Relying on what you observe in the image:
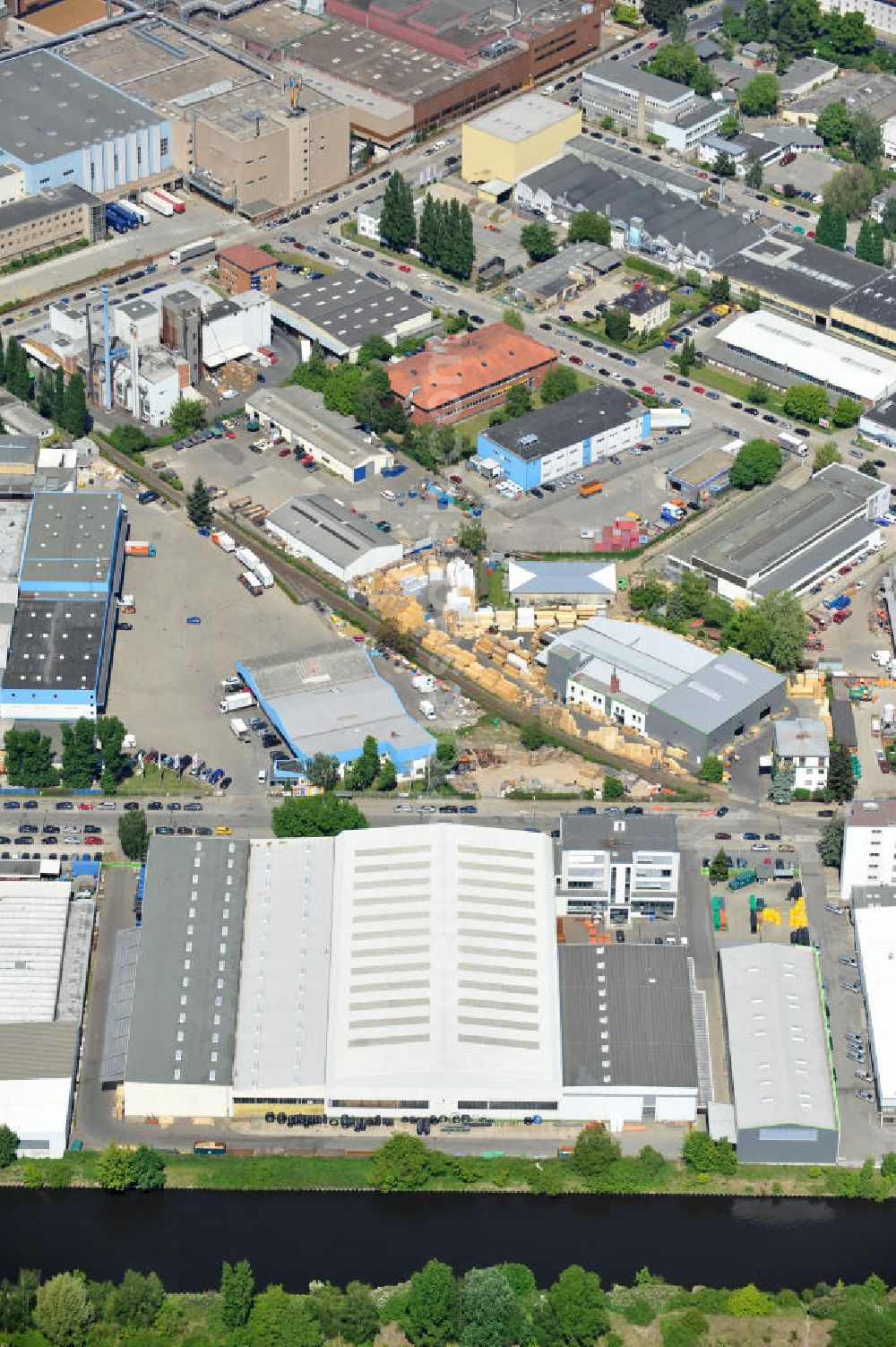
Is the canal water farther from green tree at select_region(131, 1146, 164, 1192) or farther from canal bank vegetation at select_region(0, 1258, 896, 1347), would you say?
canal bank vegetation at select_region(0, 1258, 896, 1347)

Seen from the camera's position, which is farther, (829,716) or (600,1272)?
(829,716)

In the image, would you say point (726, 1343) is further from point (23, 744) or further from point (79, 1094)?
point (23, 744)

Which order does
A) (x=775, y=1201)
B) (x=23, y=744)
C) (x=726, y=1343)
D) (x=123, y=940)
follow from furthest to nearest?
(x=23, y=744) < (x=123, y=940) < (x=775, y=1201) < (x=726, y=1343)

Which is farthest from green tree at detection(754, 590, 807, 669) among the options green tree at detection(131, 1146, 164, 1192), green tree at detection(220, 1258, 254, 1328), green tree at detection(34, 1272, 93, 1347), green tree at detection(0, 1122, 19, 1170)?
green tree at detection(34, 1272, 93, 1347)

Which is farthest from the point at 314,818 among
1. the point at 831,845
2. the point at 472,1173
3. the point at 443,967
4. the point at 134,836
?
the point at 831,845

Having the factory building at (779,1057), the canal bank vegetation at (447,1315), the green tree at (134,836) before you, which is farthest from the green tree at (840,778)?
the green tree at (134,836)

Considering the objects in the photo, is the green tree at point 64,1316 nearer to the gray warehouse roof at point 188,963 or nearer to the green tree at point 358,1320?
the green tree at point 358,1320

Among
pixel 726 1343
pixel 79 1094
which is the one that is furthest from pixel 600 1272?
pixel 79 1094
